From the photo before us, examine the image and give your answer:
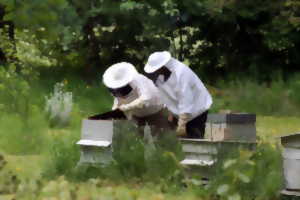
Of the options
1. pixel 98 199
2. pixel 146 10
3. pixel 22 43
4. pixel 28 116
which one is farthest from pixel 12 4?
pixel 146 10

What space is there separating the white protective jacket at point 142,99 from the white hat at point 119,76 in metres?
0.09

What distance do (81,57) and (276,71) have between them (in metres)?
4.52

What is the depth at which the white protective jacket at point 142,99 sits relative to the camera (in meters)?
9.41

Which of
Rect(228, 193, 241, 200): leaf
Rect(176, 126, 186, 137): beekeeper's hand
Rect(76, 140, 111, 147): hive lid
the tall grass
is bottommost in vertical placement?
Rect(228, 193, 241, 200): leaf

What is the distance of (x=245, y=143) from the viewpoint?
339 inches

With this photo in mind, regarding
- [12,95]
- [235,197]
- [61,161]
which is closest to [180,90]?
[61,161]

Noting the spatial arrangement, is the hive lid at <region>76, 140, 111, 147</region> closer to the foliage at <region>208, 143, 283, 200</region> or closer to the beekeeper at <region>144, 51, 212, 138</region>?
the beekeeper at <region>144, 51, 212, 138</region>

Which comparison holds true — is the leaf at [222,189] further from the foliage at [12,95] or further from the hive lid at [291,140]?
the foliage at [12,95]

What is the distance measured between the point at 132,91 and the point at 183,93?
0.58 m

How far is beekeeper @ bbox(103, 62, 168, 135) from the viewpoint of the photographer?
9.38m

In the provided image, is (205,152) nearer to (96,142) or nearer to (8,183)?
(96,142)

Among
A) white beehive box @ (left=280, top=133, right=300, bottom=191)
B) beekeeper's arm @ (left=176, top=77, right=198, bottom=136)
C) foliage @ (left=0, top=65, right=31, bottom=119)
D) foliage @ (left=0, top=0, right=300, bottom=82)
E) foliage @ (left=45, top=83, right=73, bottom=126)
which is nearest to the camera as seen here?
white beehive box @ (left=280, top=133, right=300, bottom=191)

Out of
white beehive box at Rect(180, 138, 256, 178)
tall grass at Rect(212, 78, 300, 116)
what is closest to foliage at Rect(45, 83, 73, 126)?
tall grass at Rect(212, 78, 300, 116)

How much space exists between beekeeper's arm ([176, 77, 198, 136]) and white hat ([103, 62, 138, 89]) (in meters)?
0.56
